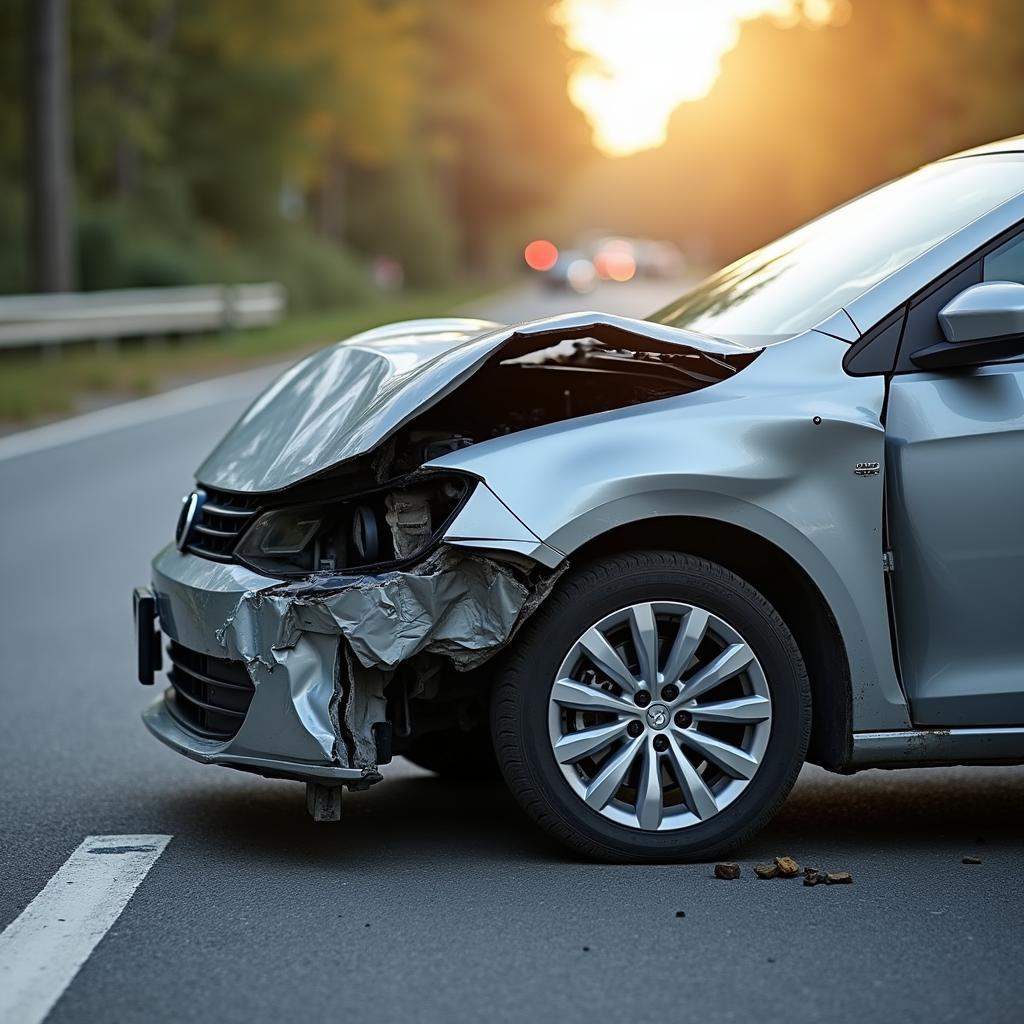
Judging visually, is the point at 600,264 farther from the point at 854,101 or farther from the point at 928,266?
the point at 928,266

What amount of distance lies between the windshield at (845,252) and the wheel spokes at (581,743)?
1132 mm

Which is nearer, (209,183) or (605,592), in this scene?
(605,592)

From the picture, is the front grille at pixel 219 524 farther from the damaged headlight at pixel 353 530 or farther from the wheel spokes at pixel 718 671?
the wheel spokes at pixel 718 671

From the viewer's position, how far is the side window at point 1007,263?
484 cm

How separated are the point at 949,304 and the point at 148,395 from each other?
56.4 feet

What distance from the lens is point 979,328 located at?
459cm

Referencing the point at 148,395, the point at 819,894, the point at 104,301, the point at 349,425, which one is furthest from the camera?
the point at 104,301

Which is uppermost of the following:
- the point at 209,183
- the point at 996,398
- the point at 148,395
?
the point at 209,183

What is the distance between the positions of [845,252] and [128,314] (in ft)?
70.1

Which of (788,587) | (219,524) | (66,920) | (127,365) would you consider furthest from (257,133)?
(66,920)

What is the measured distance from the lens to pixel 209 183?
44.3m

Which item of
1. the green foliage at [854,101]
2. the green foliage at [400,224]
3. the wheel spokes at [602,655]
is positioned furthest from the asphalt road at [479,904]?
the green foliage at [400,224]

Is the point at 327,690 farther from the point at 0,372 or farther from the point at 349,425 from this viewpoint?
the point at 0,372

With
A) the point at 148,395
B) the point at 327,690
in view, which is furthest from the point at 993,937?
the point at 148,395
